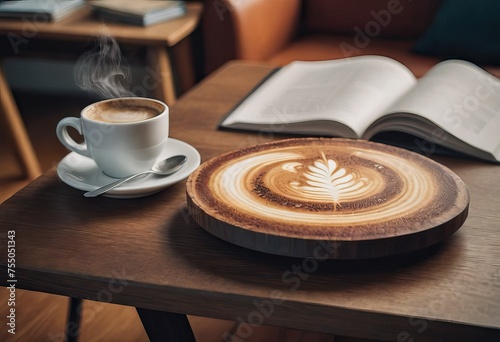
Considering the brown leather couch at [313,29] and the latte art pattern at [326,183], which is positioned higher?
the latte art pattern at [326,183]

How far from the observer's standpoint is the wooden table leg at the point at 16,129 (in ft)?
6.24

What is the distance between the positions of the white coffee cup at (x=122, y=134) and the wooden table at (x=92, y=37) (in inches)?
35.0

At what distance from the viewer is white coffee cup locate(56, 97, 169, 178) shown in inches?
30.6

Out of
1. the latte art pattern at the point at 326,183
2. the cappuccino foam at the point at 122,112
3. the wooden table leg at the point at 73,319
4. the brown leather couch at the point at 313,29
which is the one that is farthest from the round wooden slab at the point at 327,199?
the brown leather couch at the point at 313,29

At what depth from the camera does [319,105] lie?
3.34 feet

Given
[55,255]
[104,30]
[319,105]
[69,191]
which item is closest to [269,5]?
[104,30]

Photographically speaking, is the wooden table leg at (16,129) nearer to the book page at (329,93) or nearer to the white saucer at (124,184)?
the book page at (329,93)

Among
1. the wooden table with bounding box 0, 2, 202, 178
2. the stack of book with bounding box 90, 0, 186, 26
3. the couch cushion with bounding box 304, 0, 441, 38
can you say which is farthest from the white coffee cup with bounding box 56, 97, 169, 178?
the couch cushion with bounding box 304, 0, 441, 38

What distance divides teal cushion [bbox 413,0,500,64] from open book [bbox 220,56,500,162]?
0.64 meters

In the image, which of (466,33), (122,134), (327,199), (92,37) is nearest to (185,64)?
(92,37)

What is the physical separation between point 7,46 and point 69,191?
1340 millimetres

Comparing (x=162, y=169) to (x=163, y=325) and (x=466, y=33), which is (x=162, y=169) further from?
(x=466, y=33)

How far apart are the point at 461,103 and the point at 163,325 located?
1.86 ft

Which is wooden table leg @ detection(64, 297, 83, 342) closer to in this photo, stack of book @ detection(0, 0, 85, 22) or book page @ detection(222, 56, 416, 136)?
book page @ detection(222, 56, 416, 136)
